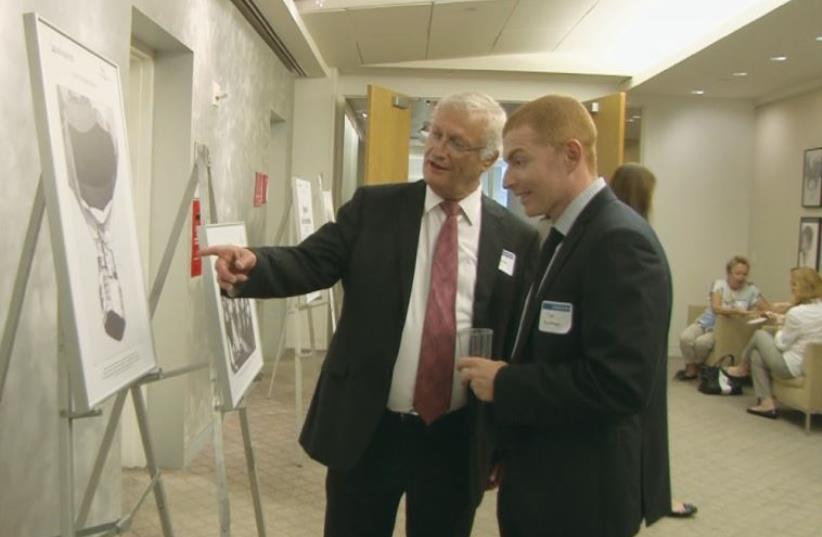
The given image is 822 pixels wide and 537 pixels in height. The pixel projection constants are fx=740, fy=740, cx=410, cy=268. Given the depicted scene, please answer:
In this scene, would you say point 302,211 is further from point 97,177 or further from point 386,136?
point 97,177

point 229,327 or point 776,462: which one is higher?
point 229,327

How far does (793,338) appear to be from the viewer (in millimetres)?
5113

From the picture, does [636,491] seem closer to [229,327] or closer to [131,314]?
[131,314]

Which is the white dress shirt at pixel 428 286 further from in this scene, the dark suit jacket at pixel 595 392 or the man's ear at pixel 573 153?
the man's ear at pixel 573 153

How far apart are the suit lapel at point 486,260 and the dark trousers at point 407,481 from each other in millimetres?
249

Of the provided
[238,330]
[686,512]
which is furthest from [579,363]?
[686,512]

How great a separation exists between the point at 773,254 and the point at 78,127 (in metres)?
7.18

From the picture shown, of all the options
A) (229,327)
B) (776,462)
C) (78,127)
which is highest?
(78,127)

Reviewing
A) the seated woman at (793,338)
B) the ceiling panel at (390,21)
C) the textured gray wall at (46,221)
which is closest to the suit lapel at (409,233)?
the textured gray wall at (46,221)

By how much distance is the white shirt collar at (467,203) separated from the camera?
1.78m

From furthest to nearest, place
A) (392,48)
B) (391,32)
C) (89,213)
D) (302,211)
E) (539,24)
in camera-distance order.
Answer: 1. (392,48)
2. (539,24)
3. (391,32)
4. (302,211)
5. (89,213)

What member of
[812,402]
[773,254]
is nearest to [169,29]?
[812,402]

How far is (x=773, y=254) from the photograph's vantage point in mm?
7336

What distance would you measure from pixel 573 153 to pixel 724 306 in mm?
5535
